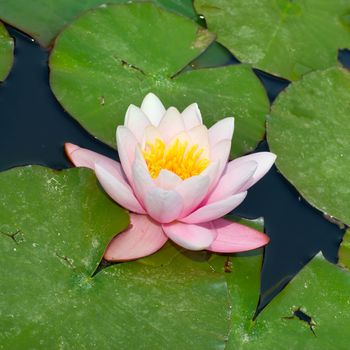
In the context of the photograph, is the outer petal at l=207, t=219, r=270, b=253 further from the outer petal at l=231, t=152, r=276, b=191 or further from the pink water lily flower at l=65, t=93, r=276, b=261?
the outer petal at l=231, t=152, r=276, b=191

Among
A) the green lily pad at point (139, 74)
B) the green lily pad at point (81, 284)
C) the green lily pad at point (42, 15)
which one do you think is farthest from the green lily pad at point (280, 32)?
the green lily pad at point (81, 284)

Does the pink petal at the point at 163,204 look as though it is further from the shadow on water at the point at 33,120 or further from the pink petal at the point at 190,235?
the shadow on water at the point at 33,120

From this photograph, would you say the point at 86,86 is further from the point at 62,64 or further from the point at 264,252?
the point at 264,252

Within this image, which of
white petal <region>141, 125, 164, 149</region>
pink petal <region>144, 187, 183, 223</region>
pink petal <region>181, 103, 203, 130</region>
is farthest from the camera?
pink petal <region>181, 103, 203, 130</region>

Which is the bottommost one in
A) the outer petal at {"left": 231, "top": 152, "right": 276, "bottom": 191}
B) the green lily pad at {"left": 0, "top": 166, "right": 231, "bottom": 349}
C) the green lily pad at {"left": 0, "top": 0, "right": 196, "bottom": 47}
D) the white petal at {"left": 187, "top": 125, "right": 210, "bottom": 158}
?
the green lily pad at {"left": 0, "top": 166, "right": 231, "bottom": 349}

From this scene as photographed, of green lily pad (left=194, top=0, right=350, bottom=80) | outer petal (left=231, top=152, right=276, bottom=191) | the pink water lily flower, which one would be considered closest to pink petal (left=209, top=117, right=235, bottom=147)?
the pink water lily flower

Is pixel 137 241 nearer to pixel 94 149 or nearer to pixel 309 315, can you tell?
pixel 94 149

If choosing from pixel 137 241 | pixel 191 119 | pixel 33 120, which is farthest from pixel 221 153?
pixel 33 120

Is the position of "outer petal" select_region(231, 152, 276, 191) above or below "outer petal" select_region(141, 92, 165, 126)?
below
